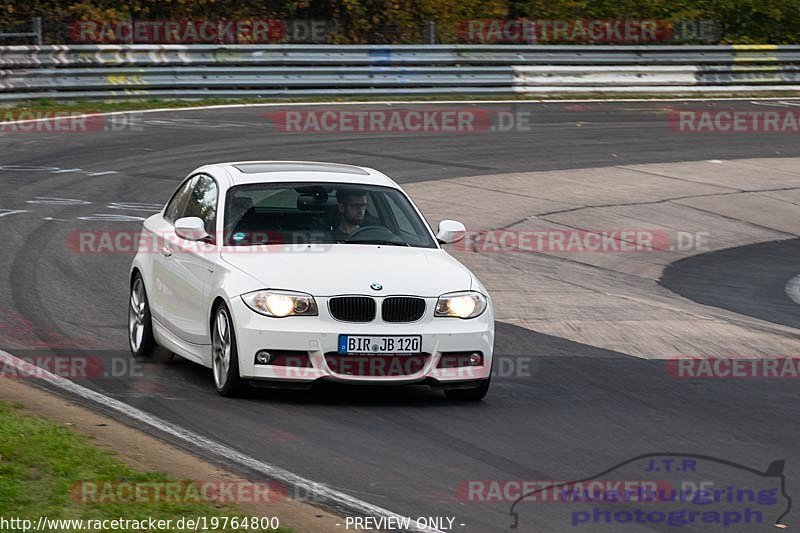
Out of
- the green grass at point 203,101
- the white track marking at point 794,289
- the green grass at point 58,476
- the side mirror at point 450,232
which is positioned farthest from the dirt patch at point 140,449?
the green grass at point 203,101

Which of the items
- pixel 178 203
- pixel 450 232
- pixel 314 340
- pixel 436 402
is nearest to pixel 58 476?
pixel 314 340

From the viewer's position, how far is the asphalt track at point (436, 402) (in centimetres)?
757

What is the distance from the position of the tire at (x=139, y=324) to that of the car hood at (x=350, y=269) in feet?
4.43

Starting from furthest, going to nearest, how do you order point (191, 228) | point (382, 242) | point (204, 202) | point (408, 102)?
point (408, 102) → point (204, 202) → point (382, 242) → point (191, 228)

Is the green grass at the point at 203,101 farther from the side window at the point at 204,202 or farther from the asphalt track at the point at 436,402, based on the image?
the side window at the point at 204,202

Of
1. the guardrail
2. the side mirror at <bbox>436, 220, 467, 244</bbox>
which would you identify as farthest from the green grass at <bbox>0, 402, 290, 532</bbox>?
the guardrail

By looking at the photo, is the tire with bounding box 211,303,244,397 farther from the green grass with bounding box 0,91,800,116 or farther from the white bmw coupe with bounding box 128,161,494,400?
the green grass with bounding box 0,91,800,116

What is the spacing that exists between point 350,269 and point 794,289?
349 inches

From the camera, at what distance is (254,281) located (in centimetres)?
909

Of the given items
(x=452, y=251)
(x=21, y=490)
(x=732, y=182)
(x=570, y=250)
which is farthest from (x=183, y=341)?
(x=732, y=182)

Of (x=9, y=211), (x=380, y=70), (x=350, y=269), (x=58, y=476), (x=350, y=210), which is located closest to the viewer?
(x=58, y=476)

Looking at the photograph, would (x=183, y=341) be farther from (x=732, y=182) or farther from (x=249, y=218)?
(x=732, y=182)

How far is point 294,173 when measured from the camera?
10312mm

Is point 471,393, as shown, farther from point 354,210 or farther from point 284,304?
point 354,210
